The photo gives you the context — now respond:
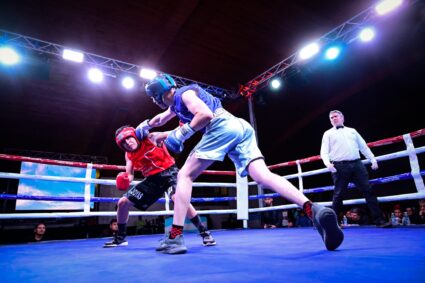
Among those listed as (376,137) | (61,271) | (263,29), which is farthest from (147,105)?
(61,271)

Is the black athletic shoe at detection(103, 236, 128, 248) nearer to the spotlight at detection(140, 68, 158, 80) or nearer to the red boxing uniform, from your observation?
the red boxing uniform

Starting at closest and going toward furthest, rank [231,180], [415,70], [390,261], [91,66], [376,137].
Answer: [390,261]
[91,66]
[415,70]
[376,137]
[231,180]

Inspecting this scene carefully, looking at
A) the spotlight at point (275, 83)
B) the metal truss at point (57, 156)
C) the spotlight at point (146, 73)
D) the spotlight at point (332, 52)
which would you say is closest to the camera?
the spotlight at point (332, 52)

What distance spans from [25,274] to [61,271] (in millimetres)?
144

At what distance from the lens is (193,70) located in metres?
9.01

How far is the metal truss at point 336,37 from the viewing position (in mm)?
6422

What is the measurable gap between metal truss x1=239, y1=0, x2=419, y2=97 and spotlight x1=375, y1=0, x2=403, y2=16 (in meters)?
0.13

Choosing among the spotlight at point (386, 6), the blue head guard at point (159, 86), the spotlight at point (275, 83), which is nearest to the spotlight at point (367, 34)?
the spotlight at point (386, 6)

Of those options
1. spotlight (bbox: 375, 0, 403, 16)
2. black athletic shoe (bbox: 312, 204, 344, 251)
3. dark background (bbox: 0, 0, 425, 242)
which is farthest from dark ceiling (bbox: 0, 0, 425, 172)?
black athletic shoe (bbox: 312, 204, 344, 251)

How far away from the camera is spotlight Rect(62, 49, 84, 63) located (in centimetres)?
689

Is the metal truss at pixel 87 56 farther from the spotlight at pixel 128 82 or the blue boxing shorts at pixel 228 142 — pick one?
the blue boxing shorts at pixel 228 142

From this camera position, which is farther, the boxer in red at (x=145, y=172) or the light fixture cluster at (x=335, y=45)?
the light fixture cluster at (x=335, y=45)

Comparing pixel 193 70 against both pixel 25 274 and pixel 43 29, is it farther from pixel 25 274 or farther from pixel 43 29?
pixel 25 274

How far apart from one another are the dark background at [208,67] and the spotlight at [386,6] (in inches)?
14.6
